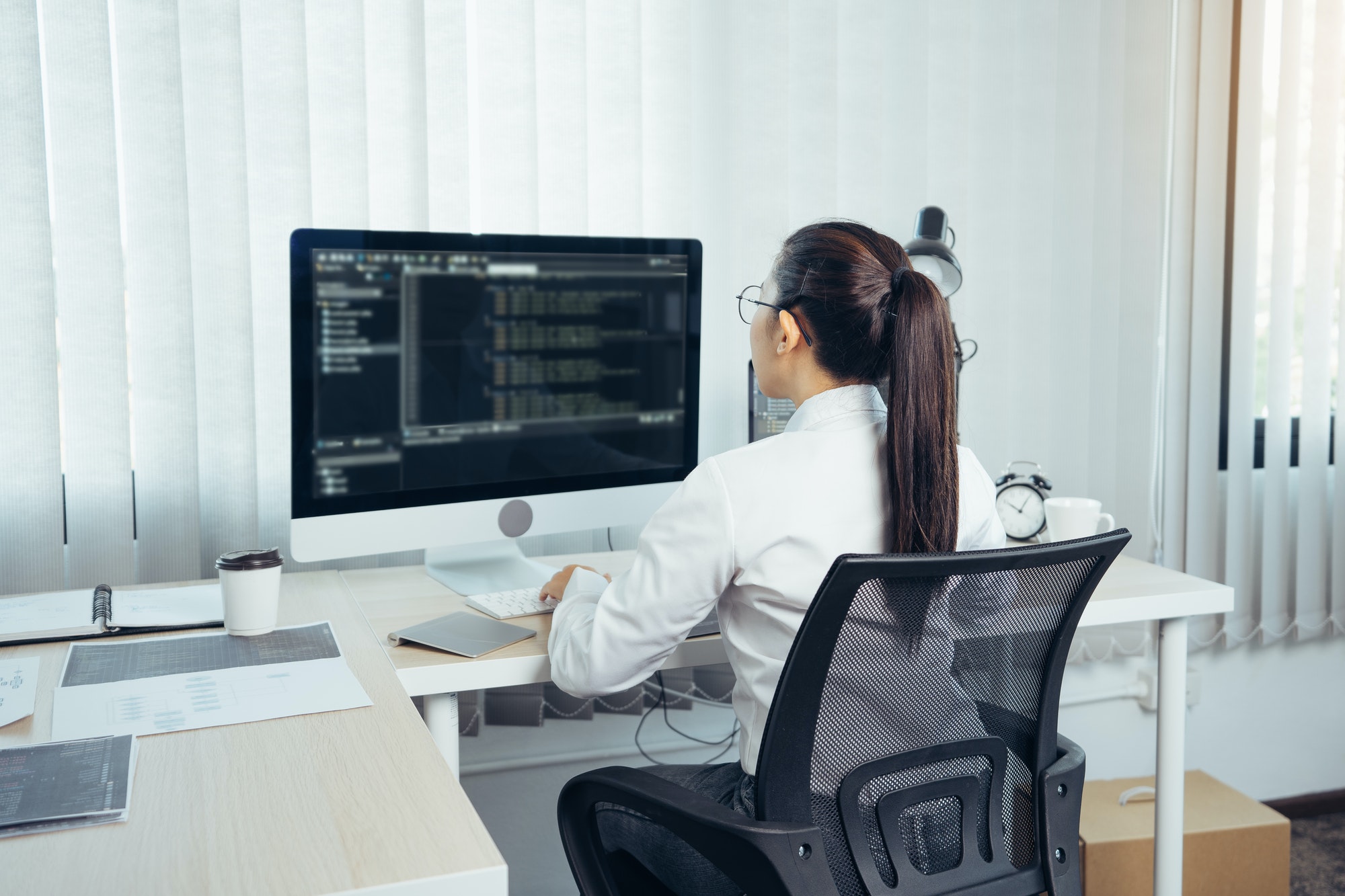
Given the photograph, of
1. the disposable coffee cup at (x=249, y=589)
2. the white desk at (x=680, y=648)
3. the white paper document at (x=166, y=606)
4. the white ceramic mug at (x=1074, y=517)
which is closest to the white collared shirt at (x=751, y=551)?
the white desk at (x=680, y=648)

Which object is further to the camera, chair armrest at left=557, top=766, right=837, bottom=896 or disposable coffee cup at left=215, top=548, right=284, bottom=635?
disposable coffee cup at left=215, top=548, right=284, bottom=635

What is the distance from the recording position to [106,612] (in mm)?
1222

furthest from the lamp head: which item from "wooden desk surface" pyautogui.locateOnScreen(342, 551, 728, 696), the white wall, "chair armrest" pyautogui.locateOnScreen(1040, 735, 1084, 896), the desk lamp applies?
the white wall

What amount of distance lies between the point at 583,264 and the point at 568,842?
77cm

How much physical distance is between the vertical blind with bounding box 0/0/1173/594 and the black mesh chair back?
947mm

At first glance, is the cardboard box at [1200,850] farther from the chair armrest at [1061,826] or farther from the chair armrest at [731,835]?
the chair armrest at [731,835]

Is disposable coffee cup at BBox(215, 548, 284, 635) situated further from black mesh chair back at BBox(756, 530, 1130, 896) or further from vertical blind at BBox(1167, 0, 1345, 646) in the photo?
vertical blind at BBox(1167, 0, 1345, 646)

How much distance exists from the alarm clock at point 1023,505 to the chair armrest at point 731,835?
3.11 feet

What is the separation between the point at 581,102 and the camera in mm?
1723

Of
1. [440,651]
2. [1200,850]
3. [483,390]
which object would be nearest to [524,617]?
[440,651]

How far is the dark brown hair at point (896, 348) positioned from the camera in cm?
101

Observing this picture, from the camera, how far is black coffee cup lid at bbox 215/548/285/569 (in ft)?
3.77

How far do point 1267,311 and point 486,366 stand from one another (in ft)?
5.67

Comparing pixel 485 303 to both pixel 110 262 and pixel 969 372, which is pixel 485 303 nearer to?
pixel 110 262
